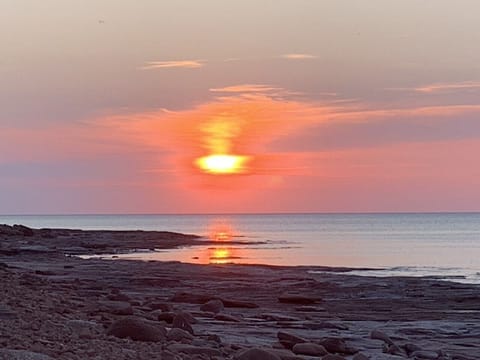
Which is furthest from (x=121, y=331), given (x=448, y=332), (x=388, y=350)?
(x=448, y=332)

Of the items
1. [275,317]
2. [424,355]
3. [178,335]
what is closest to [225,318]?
[275,317]

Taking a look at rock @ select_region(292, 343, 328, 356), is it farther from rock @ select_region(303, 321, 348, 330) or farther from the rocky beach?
rock @ select_region(303, 321, 348, 330)

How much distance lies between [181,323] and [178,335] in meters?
1.66

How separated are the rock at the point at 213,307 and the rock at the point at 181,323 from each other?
15.9 feet

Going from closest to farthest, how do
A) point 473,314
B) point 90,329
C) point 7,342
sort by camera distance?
point 7,342, point 90,329, point 473,314

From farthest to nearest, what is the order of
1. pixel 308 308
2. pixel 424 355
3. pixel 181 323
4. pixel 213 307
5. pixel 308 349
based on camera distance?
pixel 308 308
pixel 213 307
pixel 424 355
pixel 181 323
pixel 308 349

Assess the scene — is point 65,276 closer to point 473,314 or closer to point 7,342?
point 473,314

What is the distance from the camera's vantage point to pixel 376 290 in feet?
101

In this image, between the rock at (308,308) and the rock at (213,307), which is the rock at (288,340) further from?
the rock at (308,308)

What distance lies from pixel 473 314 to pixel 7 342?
56.7 feet

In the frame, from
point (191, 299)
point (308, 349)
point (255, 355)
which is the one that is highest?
point (191, 299)

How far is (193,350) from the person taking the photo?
467 inches

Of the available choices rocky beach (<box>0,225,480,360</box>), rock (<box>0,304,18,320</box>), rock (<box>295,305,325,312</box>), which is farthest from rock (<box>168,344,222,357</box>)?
rock (<box>295,305,325,312</box>)

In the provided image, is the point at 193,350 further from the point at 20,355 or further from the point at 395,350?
the point at 395,350
